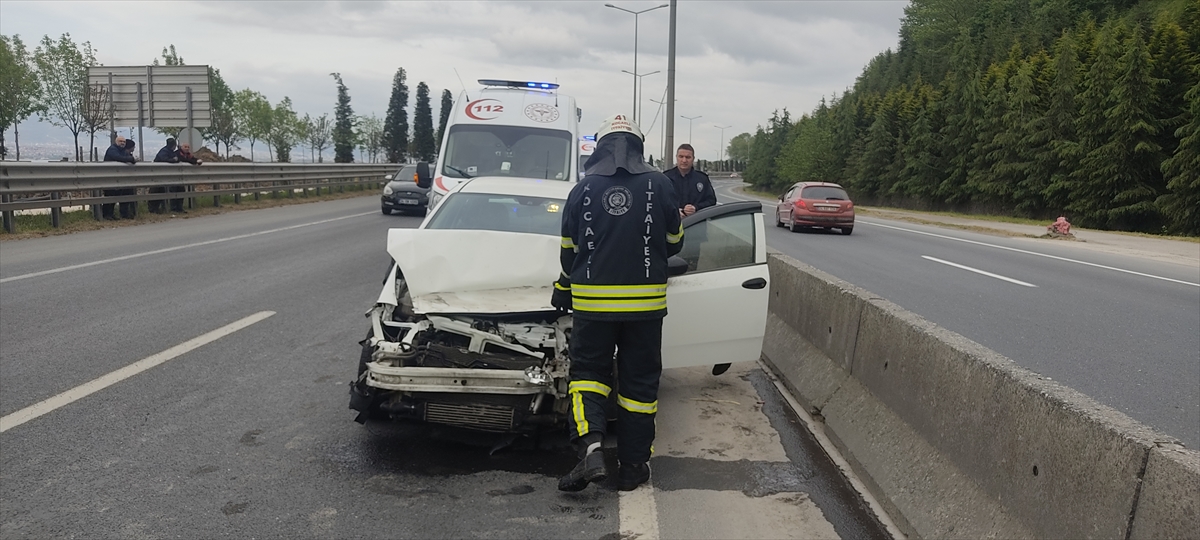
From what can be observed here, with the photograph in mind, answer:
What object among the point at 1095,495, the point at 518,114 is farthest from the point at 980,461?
the point at 518,114

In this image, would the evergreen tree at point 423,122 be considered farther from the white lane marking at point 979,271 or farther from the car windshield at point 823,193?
the white lane marking at point 979,271

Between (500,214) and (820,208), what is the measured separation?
19162 mm

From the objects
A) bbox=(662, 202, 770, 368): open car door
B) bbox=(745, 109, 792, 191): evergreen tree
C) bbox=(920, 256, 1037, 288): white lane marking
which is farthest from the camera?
bbox=(745, 109, 792, 191): evergreen tree

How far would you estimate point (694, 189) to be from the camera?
30.2ft

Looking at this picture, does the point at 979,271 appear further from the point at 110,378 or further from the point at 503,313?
the point at 110,378

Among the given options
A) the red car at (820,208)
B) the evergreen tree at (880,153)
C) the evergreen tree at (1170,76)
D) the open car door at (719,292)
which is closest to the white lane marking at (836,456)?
the open car door at (719,292)

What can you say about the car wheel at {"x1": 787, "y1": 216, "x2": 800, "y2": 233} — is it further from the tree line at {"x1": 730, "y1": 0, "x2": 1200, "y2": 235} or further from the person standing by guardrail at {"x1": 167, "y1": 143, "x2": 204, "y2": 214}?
the person standing by guardrail at {"x1": 167, "y1": 143, "x2": 204, "y2": 214}

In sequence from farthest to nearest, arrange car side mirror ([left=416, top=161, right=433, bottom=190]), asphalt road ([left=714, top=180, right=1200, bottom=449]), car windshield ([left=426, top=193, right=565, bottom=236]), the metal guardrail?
1. the metal guardrail
2. car side mirror ([left=416, top=161, right=433, bottom=190])
3. asphalt road ([left=714, top=180, right=1200, bottom=449])
4. car windshield ([left=426, top=193, right=565, bottom=236])

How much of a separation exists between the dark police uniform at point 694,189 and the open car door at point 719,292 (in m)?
3.14

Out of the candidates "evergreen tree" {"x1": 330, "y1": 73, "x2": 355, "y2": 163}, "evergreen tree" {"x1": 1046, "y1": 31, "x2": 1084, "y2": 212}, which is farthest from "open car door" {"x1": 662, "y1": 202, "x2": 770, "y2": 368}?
"evergreen tree" {"x1": 330, "y1": 73, "x2": 355, "y2": 163}

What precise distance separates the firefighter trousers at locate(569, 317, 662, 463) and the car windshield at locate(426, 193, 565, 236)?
5.99ft

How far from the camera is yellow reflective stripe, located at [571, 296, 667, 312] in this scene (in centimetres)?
439

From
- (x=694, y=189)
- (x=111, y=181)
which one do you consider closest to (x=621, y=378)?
(x=694, y=189)

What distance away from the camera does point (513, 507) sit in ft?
13.4
